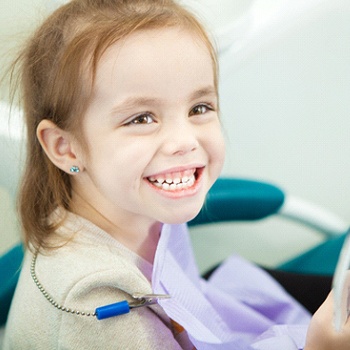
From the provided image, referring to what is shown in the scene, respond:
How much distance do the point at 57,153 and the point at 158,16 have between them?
189 millimetres

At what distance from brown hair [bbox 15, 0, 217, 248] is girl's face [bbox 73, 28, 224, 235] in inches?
0.6

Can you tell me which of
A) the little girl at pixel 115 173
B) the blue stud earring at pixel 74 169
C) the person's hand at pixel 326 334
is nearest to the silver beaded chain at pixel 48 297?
the little girl at pixel 115 173

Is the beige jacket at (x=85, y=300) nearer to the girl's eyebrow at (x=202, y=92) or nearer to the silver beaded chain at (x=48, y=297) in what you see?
the silver beaded chain at (x=48, y=297)

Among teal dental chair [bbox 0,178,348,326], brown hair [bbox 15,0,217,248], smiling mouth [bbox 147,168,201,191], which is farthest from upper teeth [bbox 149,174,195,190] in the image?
teal dental chair [bbox 0,178,348,326]

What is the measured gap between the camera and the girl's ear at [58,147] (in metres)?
0.69

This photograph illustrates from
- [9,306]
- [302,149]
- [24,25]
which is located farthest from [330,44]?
[9,306]

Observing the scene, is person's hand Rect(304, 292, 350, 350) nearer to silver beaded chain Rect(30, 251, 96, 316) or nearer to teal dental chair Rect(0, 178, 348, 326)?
silver beaded chain Rect(30, 251, 96, 316)

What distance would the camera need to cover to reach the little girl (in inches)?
24.9

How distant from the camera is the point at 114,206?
0.72 m

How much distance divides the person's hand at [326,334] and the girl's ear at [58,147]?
11.9 inches

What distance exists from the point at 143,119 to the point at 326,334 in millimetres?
280

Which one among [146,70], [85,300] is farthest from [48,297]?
[146,70]

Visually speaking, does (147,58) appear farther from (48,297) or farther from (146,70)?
(48,297)

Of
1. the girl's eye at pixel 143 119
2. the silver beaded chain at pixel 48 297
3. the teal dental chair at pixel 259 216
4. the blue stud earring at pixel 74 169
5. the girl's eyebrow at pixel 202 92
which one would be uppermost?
the girl's eyebrow at pixel 202 92
